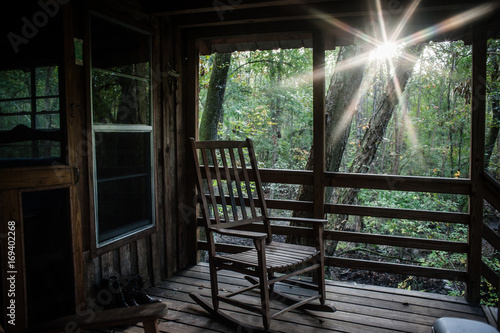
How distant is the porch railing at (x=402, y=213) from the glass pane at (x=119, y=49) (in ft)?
4.41

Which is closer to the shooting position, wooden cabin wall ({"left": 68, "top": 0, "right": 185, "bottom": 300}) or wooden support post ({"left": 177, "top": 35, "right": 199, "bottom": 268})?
wooden cabin wall ({"left": 68, "top": 0, "right": 185, "bottom": 300})

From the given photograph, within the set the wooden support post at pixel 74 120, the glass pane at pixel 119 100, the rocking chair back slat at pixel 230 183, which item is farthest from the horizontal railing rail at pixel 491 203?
the wooden support post at pixel 74 120

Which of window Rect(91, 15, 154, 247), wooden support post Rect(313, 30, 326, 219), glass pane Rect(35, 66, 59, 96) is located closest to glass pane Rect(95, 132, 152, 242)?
window Rect(91, 15, 154, 247)

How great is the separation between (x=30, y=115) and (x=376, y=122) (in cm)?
412

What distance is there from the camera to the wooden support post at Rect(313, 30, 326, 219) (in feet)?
10.1

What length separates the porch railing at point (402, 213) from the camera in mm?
2820

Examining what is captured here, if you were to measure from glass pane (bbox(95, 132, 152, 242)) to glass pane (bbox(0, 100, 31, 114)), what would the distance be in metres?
0.42

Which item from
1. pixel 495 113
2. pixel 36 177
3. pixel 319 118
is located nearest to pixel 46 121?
pixel 36 177

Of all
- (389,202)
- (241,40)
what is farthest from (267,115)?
(241,40)

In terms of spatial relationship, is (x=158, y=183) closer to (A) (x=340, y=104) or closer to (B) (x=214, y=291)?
(B) (x=214, y=291)

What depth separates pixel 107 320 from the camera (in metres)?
1.10

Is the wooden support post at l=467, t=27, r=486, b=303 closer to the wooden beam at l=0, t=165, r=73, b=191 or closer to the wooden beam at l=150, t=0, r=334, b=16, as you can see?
the wooden beam at l=150, t=0, r=334, b=16

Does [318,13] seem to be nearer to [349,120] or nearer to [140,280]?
[349,120]

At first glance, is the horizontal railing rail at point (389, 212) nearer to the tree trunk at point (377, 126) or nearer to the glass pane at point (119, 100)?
the glass pane at point (119, 100)
